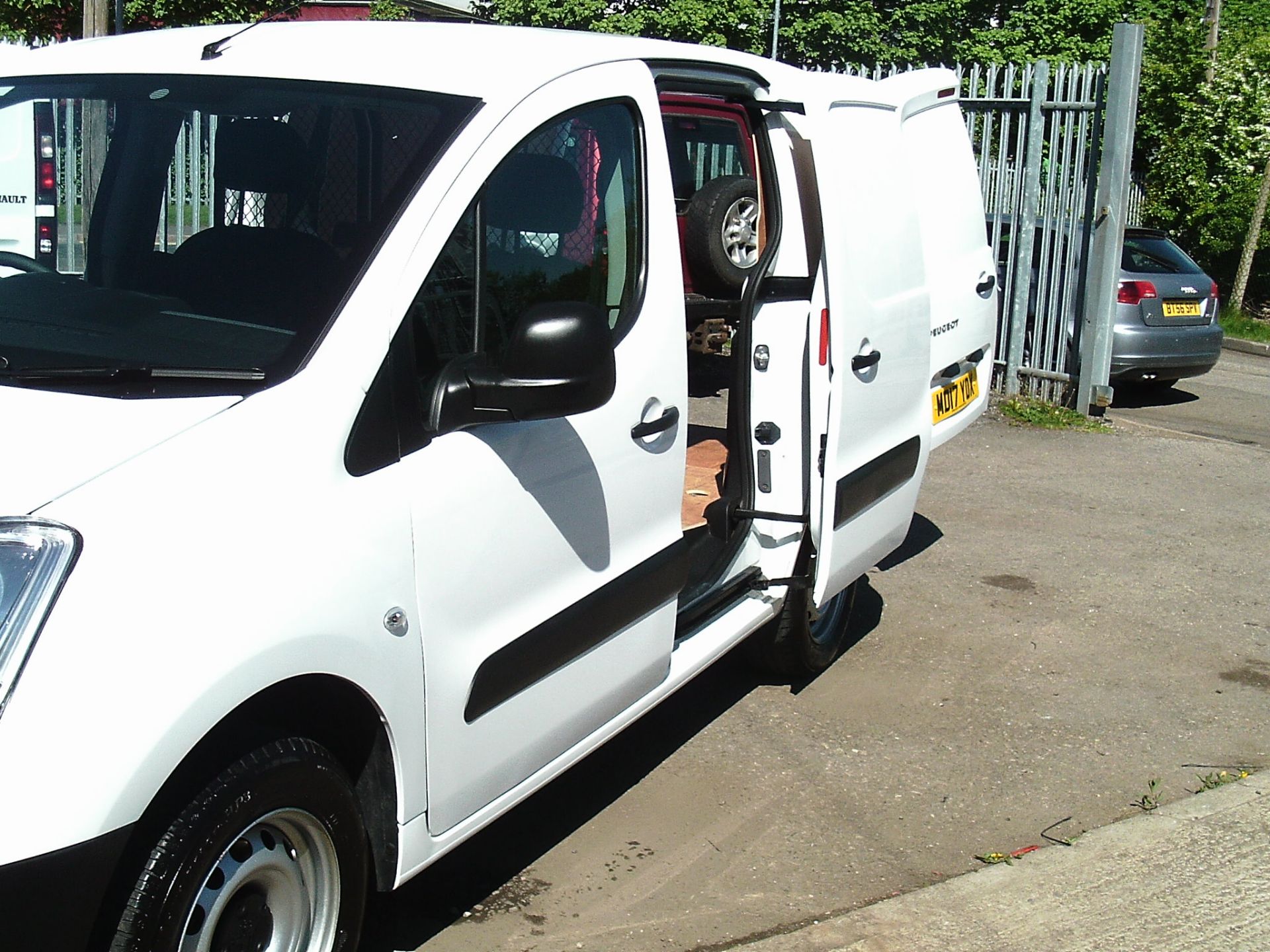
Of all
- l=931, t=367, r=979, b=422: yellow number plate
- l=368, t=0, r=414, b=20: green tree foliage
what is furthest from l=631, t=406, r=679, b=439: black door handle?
l=368, t=0, r=414, b=20: green tree foliage

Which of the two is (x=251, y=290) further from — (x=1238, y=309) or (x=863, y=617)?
(x=1238, y=309)

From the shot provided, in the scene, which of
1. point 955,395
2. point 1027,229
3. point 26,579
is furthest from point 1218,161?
point 26,579

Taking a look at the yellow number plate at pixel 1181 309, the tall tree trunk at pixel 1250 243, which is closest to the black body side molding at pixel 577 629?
the yellow number plate at pixel 1181 309

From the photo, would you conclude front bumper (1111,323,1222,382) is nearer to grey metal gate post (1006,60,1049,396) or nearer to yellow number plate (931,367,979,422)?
grey metal gate post (1006,60,1049,396)

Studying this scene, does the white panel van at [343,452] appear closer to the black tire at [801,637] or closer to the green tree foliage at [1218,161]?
the black tire at [801,637]

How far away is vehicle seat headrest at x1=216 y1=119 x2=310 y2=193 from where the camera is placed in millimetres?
3244

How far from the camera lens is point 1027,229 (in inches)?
432

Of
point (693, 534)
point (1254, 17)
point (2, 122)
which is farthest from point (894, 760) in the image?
point (1254, 17)

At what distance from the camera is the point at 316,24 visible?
362 centimetres

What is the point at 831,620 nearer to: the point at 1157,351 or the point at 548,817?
the point at 548,817

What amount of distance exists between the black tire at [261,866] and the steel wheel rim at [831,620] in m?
2.73

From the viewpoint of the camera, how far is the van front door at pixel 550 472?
2947 mm

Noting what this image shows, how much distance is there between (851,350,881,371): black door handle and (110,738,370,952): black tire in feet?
7.77

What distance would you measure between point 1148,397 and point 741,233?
8.94 meters
